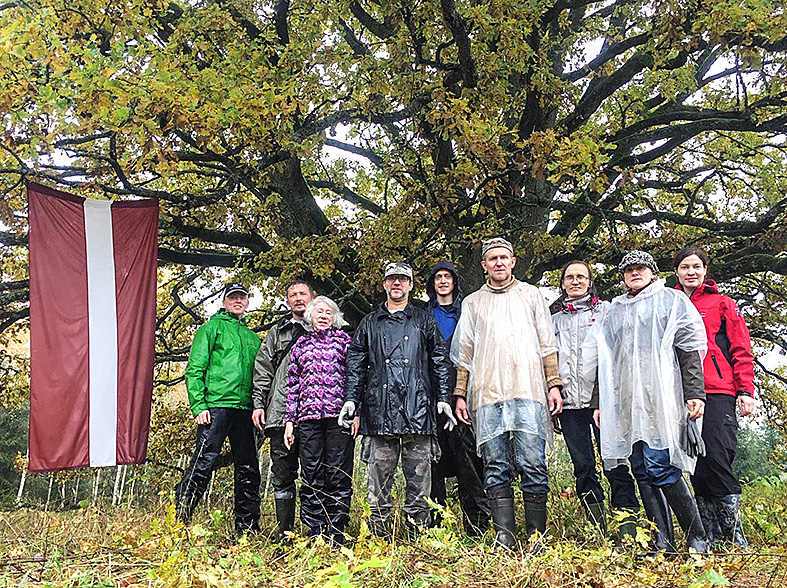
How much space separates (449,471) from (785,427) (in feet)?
22.8

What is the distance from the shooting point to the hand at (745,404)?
167 inches

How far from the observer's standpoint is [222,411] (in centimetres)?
531

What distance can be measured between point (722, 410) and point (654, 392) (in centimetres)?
59

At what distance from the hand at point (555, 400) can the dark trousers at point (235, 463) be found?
7.88 feet

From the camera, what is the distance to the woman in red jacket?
4.24m

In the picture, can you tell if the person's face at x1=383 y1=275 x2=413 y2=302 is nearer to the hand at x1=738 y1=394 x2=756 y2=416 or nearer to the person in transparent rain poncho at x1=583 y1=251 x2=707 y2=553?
the person in transparent rain poncho at x1=583 y1=251 x2=707 y2=553

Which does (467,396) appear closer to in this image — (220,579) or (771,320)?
(220,579)

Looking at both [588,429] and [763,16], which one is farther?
[763,16]

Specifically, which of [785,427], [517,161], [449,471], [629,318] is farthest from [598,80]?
[785,427]

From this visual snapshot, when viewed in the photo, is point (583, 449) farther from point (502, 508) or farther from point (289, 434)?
point (289, 434)

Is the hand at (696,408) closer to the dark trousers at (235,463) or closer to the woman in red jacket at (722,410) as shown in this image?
the woman in red jacket at (722,410)

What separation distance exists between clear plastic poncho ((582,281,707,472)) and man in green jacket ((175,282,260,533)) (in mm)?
2707

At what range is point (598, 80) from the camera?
793cm

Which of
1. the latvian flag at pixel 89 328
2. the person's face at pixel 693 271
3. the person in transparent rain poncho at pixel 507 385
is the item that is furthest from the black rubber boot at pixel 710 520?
the latvian flag at pixel 89 328
